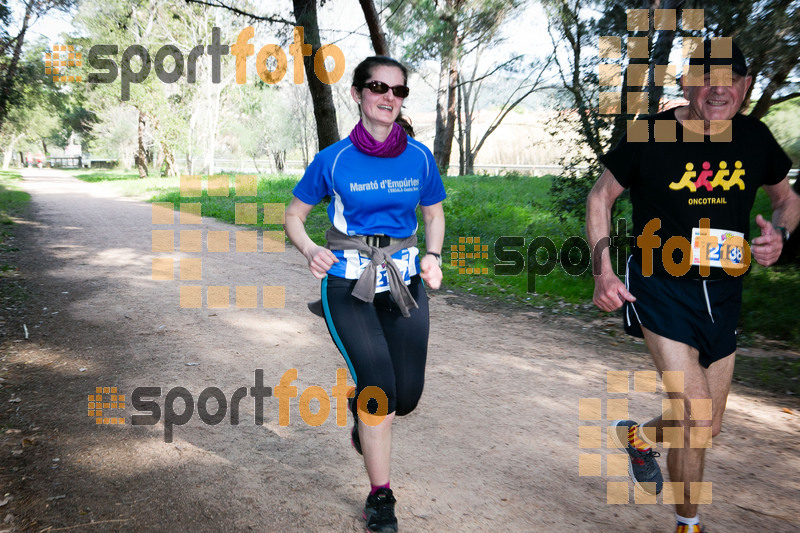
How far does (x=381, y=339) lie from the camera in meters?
3.08

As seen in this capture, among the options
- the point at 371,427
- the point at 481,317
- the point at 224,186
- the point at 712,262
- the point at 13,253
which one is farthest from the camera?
the point at 224,186

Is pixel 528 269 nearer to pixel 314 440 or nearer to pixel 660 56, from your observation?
pixel 660 56

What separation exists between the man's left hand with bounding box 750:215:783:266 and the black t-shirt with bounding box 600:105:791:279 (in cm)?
7

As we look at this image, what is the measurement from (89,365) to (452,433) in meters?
3.52

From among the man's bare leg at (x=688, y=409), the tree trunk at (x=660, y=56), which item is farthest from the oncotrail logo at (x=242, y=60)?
the man's bare leg at (x=688, y=409)

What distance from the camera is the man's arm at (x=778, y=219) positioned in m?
2.87

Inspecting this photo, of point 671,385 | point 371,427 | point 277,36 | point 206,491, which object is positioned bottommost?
point 206,491

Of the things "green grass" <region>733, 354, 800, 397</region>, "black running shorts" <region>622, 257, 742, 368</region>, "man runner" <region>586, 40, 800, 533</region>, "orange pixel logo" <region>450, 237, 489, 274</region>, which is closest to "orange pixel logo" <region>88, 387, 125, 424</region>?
"man runner" <region>586, 40, 800, 533</region>

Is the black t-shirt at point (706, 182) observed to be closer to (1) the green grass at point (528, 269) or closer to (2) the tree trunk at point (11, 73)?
(1) the green grass at point (528, 269)

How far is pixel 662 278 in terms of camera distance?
295 centimetres

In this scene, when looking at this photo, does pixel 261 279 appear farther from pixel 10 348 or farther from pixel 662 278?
A: pixel 662 278

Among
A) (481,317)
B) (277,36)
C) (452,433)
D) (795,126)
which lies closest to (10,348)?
(452,433)

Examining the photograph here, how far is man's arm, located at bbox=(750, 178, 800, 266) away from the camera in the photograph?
287cm

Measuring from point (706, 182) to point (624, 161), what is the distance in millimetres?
380
